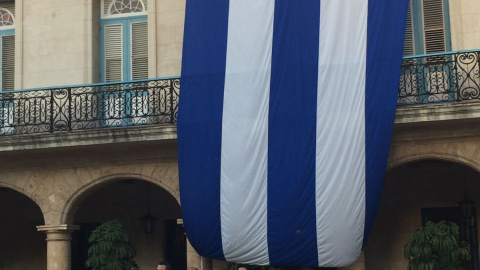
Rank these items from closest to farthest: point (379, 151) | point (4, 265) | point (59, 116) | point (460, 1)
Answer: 1. point (379, 151)
2. point (460, 1)
3. point (59, 116)
4. point (4, 265)

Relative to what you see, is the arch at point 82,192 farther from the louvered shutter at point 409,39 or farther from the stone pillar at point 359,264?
the louvered shutter at point 409,39

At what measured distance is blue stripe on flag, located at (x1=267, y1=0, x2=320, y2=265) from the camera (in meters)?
14.7

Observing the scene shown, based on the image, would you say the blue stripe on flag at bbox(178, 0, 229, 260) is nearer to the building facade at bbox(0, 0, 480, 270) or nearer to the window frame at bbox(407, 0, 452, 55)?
the building facade at bbox(0, 0, 480, 270)

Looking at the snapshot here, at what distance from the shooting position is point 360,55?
1478cm

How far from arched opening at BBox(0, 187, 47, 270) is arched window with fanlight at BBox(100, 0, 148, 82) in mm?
3483

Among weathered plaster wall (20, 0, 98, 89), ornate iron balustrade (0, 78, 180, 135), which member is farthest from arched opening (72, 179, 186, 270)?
weathered plaster wall (20, 0, 98, 89)

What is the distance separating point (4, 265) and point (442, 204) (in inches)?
345

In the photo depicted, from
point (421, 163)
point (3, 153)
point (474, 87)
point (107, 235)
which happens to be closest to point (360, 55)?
point (474, 87)

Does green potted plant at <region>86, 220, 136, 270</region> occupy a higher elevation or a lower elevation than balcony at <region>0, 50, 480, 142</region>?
lower

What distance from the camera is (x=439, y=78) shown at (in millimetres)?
15281

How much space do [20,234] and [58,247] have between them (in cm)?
270

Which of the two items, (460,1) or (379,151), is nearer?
(379,151)

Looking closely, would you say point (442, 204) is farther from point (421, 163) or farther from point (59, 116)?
point (59, 116)

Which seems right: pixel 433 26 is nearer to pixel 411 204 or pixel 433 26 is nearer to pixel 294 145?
pixel 411 204
